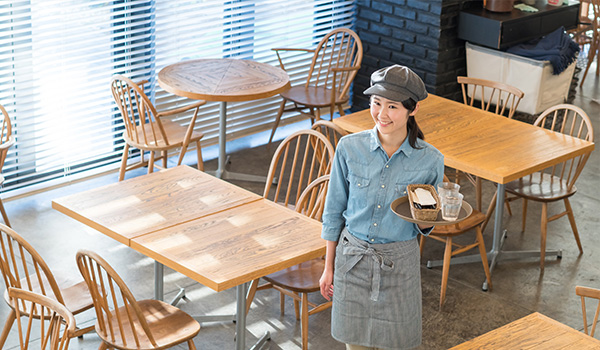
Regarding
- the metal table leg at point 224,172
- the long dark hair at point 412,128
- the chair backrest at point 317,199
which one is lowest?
the metal table leg at point 224,172

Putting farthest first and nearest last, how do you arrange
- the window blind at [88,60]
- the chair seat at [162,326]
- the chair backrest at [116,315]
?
the window blind at [88,60] → the chair seat at [162,326] → the chair backrest at [116,315]

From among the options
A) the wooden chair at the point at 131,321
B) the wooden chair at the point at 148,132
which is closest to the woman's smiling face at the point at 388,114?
the wooden chair at the point at 131,321

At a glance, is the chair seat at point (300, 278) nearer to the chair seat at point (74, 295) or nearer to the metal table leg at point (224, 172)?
the chair seat at point (74, 295)

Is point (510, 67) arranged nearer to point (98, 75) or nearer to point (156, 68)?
point (156, 68)

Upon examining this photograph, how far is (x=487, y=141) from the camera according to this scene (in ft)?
15.1

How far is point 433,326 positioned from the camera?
13.5 feet

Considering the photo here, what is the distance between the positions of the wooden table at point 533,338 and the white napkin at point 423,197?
0.44 metres

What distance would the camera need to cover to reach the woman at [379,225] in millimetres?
2752

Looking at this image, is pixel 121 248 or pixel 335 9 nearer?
pixel 121 248

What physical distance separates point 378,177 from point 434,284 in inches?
74.0

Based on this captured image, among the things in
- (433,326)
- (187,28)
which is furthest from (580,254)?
(187,28)

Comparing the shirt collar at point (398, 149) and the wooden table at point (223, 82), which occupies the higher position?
the shirt collar at point (398, 149)

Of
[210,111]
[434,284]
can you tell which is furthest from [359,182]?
[210,111]

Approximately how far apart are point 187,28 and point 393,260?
3.66 metres
